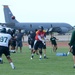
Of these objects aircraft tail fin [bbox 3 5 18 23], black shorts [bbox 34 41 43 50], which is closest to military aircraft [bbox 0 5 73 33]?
aircraft tail fin [bbox 3 5 18 23]

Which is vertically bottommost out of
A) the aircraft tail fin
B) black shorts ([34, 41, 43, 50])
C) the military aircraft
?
the military aircraft

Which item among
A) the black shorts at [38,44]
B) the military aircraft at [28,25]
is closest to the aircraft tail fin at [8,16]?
the military aircraft at [28,25]

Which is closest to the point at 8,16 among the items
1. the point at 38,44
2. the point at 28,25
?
the point at 28,25

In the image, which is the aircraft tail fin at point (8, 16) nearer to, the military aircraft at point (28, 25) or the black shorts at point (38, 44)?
the military aircraft at point (28, 25)

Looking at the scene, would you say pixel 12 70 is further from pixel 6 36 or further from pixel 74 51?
pixel 74 51

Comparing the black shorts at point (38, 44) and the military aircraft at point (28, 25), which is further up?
the black shorts at point (38, 44)

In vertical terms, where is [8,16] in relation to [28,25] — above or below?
above

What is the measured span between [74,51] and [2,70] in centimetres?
321

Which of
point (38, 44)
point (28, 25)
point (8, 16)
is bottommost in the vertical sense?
point (28, 25)

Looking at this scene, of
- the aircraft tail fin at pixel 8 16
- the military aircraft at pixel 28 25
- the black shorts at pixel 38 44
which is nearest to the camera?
the black shorts at pixel 38 44

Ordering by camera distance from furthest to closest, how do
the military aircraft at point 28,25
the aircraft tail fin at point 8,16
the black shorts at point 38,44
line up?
the aircraft tail fin at point 8,16 < the military aircraft at point 28,25 < the black shorts at point 38,44

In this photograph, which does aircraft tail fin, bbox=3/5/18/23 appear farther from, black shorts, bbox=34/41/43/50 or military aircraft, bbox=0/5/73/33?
black shorts, bbox=34/41/43/50

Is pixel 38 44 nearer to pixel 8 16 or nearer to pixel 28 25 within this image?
pixel 28 25

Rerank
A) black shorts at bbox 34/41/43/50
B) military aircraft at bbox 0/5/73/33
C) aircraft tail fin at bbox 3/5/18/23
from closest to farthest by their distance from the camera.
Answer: black shorts at bbox 34/41/43/50 < military aircraft at bbox 0/5/73/33 < aircraft tail fin at bbox 3/5/18/23
